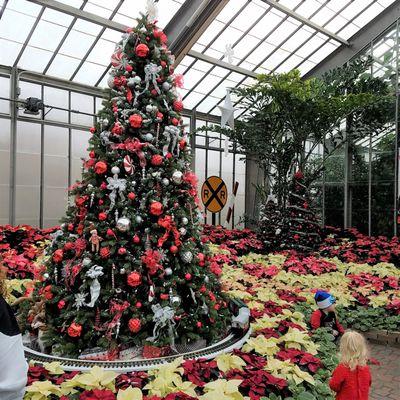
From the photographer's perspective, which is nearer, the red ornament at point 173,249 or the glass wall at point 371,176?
the red ornament at point 173,249

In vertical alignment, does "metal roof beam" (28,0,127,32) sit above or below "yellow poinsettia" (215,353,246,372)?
above

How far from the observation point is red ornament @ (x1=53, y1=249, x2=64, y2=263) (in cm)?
332

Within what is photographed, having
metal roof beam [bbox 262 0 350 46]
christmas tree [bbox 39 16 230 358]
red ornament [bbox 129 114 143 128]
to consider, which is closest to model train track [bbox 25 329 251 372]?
christmas tree [bbox 39 16 230 358]

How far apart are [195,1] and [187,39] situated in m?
0.88

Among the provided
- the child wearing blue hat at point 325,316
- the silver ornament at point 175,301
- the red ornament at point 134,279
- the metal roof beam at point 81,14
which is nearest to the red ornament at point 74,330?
the red ornament at point 134,279

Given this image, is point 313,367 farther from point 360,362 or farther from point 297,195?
point 297,195

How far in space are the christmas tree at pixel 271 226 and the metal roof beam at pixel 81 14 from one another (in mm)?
5624

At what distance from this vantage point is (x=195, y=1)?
10.3 meters

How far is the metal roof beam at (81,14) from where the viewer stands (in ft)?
31.1

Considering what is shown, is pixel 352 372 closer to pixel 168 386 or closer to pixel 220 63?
pixel 168 386

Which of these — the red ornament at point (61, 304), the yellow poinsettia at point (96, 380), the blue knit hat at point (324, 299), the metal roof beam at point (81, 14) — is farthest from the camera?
the metal roof beam at point (81, 14)

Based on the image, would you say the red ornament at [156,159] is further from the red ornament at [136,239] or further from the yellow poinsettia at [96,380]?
the yellow poinsettia at [96,380]

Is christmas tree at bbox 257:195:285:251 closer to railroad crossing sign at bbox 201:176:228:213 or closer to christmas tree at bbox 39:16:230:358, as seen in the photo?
railroad crossing sign at bbox 201:176:228:213

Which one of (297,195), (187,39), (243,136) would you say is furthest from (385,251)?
(187,39)
